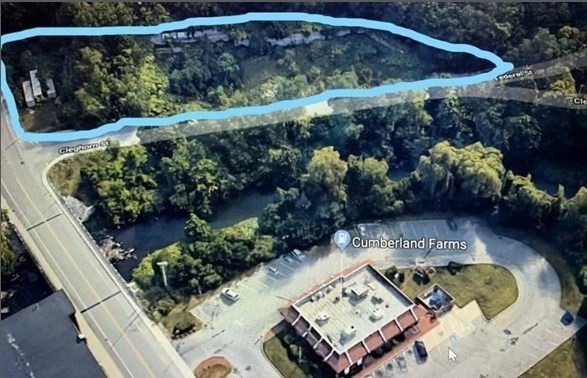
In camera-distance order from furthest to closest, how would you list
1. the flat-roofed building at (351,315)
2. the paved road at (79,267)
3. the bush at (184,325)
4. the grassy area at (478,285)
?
1. the grassy area at (478,285)
2. the bush at (184,325)
3. the paved road at (79,267)
4. the flat-roofed building at (351,315)

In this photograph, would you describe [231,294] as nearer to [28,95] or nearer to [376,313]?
[376,313]

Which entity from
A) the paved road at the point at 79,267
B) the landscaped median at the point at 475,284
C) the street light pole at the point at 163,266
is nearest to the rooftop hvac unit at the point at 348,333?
the landscaped median at the point at 475,284

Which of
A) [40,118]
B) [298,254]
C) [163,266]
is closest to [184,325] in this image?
[163,266]

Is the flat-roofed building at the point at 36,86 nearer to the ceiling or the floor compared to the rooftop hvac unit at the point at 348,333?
nearer to the ceiling

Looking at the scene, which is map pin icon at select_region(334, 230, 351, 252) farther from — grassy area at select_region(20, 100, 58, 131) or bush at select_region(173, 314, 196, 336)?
grassy area at select_region(20, 100, 58, 131)

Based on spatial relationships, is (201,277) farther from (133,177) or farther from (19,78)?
(19,78)

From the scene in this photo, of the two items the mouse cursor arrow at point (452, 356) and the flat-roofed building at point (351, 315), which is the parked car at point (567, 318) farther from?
the flat-roofed building at point (351, 315)

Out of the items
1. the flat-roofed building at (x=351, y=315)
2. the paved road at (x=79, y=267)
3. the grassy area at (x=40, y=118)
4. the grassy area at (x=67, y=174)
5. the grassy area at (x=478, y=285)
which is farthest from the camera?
the grassy area at (x=40, y=118)

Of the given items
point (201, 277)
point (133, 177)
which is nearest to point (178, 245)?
point (201, 277)
